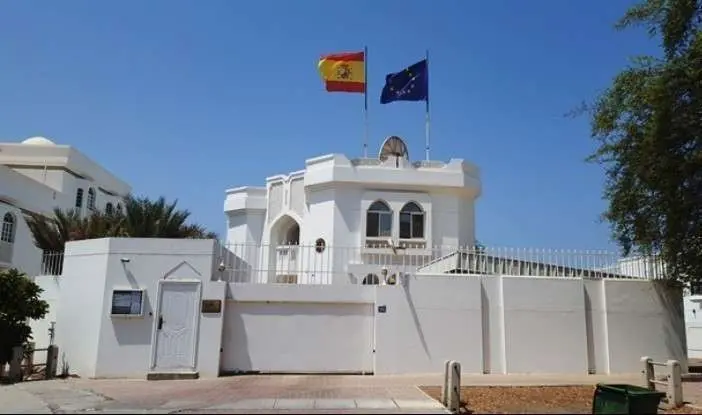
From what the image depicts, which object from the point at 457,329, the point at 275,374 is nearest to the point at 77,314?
A: the point at 275,374

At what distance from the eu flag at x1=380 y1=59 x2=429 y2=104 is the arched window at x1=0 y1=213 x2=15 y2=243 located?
21.1 metres

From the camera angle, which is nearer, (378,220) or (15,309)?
(15,309)

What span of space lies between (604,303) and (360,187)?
11385mm

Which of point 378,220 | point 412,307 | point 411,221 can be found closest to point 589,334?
point 412,307

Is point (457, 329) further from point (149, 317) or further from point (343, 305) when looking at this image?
point (149, 317)

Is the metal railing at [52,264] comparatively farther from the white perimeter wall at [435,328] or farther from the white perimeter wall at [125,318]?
the white perimeter wall at [435,328]

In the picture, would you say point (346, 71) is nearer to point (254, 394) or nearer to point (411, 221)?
point (411, 221)

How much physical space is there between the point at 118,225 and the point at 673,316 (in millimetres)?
18848

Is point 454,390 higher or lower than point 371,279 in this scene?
lower

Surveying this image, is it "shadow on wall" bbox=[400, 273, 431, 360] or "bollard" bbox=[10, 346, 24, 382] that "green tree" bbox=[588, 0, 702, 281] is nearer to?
"shadow on wall" bbox=[400, 273, 431, 360]

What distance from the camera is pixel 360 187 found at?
928 inches

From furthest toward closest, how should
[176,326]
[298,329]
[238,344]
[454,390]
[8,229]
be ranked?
[8,229] → [298,329] → [238,344] → [176,326] → [454,390]

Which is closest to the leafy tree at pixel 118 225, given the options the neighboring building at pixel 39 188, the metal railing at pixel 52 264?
the metal railing at pixel 52 264

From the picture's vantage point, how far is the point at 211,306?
1360cm
